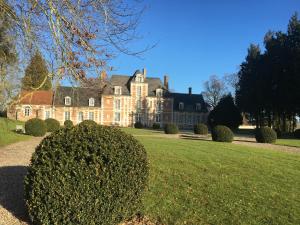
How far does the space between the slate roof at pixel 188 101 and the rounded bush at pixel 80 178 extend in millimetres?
56048

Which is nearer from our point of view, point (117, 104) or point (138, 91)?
point (117, 104)

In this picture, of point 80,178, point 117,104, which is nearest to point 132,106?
point 117,104

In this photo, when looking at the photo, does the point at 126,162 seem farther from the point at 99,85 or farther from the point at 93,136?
the point at 99,85

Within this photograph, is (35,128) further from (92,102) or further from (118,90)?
(118,90)

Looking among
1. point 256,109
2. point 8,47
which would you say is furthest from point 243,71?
point 8,47

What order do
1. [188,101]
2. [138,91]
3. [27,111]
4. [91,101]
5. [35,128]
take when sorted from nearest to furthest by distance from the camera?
[35,128]
[27,111]
[91,101]
[138,91]
[188,101]

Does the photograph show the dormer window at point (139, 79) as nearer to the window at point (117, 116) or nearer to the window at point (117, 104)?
the window at point (117, 104)

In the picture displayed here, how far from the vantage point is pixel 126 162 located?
215 inches

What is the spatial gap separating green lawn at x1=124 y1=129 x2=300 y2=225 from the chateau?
155 feet

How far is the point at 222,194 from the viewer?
7180mm

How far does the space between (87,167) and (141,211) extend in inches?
59.1

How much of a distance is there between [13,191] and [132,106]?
51539 millimetres

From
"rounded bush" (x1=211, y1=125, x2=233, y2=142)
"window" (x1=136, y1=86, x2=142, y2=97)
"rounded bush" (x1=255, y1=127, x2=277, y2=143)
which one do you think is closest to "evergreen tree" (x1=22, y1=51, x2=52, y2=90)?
"rounded bush" (x1=211, y1=125, x2=233, y2=142)

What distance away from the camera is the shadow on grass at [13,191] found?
20.7 feet
